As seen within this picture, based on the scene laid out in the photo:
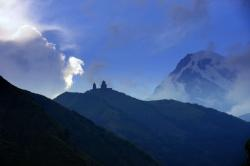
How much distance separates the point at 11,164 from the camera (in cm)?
19150

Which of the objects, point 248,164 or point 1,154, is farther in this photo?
point 1,154

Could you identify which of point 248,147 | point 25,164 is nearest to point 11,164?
point 25,164

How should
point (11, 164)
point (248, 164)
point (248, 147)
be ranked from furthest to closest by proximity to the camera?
1. point (11, 164)
2. point (248, 147)
3. point (248, 164)

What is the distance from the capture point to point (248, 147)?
104000mm

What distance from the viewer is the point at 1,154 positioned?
7815 inches

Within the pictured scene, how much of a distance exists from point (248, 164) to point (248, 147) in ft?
31.4

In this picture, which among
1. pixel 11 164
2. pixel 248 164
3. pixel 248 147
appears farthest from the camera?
pixel 11 164

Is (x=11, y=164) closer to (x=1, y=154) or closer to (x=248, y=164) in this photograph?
(x=1, y=154)

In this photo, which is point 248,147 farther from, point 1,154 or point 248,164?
point 1,154

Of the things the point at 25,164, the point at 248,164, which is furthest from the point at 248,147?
the point at 25,164

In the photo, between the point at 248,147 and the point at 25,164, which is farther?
the point at 25,164

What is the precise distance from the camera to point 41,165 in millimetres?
199250

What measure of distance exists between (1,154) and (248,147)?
12555 cm

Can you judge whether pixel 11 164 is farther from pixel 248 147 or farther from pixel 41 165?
pixel 248 147
